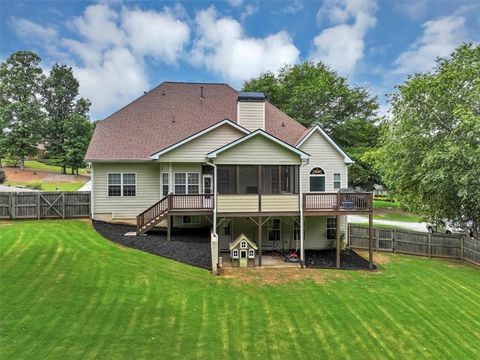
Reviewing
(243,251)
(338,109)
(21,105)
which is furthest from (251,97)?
(21,105)

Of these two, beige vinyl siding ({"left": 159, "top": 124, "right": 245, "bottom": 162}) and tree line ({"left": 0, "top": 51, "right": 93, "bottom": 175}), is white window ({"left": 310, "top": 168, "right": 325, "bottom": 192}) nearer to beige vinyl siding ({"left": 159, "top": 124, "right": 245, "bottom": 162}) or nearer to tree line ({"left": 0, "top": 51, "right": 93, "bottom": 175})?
beige vinyl siding ({"left": 159, "top": 124, "right": 245, "bottom": 162})

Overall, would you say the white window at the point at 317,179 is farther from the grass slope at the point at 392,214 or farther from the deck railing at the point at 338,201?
the grass slope at the point at 392,214

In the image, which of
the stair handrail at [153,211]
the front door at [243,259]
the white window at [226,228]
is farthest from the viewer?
the white window at [226,228]

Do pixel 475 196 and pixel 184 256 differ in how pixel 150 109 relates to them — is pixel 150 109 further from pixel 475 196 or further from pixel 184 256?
pixel 475 196

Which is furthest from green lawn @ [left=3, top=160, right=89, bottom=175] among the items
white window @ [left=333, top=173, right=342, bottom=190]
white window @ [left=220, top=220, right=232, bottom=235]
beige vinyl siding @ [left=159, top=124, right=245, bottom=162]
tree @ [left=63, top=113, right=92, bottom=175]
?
white window @ [left=333, top=173, right=342, bottom=190]

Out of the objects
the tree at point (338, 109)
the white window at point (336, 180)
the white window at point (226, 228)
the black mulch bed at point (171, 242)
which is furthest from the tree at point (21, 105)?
the white window at point (336, 180)

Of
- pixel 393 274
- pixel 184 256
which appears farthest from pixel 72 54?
pixel 393 274
